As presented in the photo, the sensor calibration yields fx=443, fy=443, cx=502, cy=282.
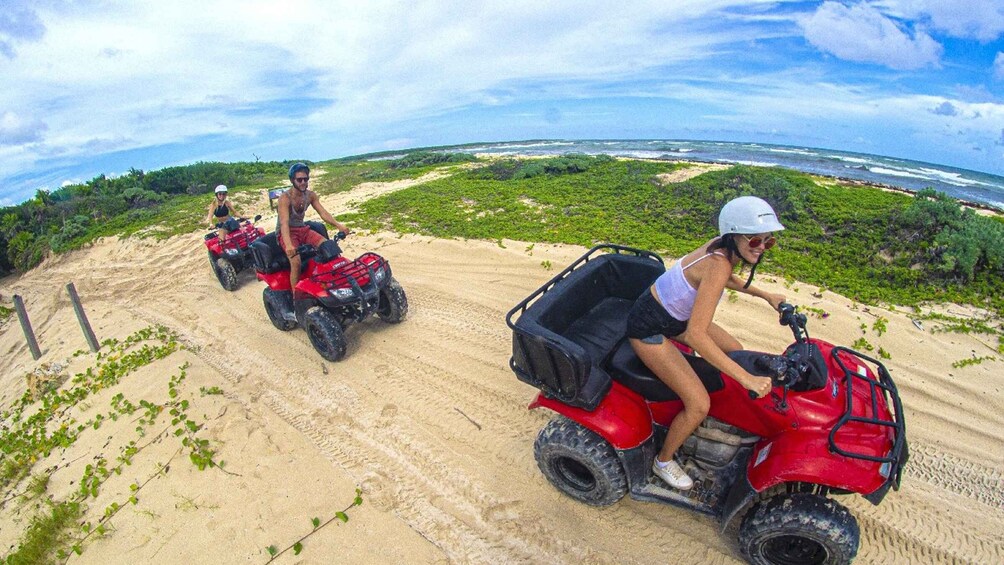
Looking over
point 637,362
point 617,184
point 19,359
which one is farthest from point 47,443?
point 617,184

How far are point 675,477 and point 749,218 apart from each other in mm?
1841

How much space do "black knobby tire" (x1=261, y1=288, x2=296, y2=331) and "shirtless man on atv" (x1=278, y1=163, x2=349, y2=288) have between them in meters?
0.37

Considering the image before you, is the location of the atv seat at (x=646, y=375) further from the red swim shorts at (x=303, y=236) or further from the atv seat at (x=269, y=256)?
the atv seat at (x=269, y=256)

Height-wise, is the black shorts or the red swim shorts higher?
the black shorts

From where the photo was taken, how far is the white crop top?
2.76 meters

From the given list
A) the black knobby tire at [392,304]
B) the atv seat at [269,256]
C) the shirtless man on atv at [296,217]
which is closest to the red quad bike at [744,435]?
the black knobby tire at [392,304]

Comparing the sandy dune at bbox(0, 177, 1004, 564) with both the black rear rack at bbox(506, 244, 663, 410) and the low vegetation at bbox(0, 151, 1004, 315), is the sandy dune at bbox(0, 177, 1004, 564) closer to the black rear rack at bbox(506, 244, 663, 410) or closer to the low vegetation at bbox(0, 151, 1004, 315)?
the black rear rack at bbox(506, 244, 663, 410)

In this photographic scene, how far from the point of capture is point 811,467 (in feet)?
8.00

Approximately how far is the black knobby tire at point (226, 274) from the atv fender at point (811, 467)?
9.25 metres

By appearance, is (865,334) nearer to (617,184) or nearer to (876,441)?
(876,441)

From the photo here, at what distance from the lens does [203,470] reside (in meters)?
4.16

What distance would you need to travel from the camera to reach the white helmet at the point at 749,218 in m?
2.41

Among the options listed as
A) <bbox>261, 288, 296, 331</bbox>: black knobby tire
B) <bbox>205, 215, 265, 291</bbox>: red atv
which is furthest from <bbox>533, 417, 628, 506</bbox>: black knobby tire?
<bbox>205, 215, 265, 291</bbox>: red atv

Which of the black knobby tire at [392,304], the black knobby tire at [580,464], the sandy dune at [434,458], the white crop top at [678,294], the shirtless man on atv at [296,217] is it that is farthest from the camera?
the black knobby tire at [392,304]
